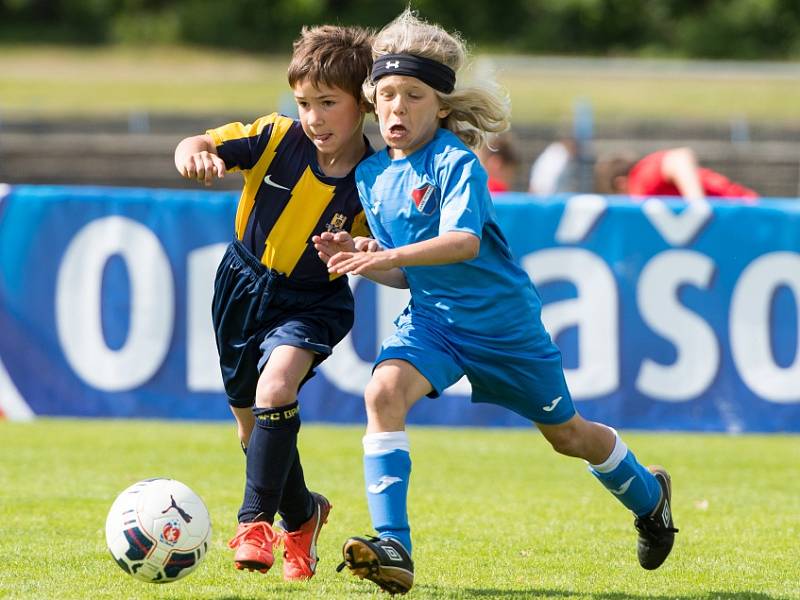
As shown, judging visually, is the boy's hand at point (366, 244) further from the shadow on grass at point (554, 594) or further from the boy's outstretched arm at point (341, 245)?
the shadow on grass at point (554, 594)

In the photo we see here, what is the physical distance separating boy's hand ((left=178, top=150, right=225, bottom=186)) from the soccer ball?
3.48 ft

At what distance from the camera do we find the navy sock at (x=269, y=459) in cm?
432

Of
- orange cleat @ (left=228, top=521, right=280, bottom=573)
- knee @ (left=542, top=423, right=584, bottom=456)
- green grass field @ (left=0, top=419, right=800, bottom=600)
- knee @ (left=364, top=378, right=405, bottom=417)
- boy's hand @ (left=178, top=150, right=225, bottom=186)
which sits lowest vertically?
green grass field @ (left=0, top=419, right=800, bottom=600)

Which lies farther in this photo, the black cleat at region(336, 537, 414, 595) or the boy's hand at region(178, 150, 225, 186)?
the boy's hand at region(178, 150, 225, 186)

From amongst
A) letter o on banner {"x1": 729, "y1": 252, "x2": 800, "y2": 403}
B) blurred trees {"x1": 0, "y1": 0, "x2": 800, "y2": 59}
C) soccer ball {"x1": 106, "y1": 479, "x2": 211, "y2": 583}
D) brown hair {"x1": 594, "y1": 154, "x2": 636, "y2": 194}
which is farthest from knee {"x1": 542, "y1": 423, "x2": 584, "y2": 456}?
blurred trees {"x1": 0, "y1": 0, "x2": 800, "y2": 59}

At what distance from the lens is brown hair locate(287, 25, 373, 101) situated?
14.6ft

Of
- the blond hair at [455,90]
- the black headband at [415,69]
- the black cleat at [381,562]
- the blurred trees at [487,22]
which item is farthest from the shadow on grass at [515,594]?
the blurred trees at [487,22]

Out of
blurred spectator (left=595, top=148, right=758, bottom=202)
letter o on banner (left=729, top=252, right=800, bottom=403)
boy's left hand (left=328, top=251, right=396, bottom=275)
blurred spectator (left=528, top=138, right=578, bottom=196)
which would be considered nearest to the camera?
boy's left hand (left=328, top=251, right=396, bottom=275)

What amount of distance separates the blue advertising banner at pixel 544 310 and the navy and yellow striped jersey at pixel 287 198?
4.06 m

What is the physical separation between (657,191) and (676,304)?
1.83m

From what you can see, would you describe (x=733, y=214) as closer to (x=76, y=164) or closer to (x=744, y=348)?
(x=744, y=348)

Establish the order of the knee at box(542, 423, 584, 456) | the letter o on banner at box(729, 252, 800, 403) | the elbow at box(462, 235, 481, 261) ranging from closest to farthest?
the elbow at box(462, 235, 481, 261) → the knee at box(542, 423, 584, 456) → the letter o on banner at box(729, 252, 800, 403)

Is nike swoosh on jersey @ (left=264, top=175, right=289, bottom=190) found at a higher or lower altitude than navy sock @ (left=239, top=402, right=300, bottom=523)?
higher

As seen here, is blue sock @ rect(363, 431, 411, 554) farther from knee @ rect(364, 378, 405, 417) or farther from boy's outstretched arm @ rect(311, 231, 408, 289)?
boy's outstretched arm @ rect(311, 231, 408, 289)
